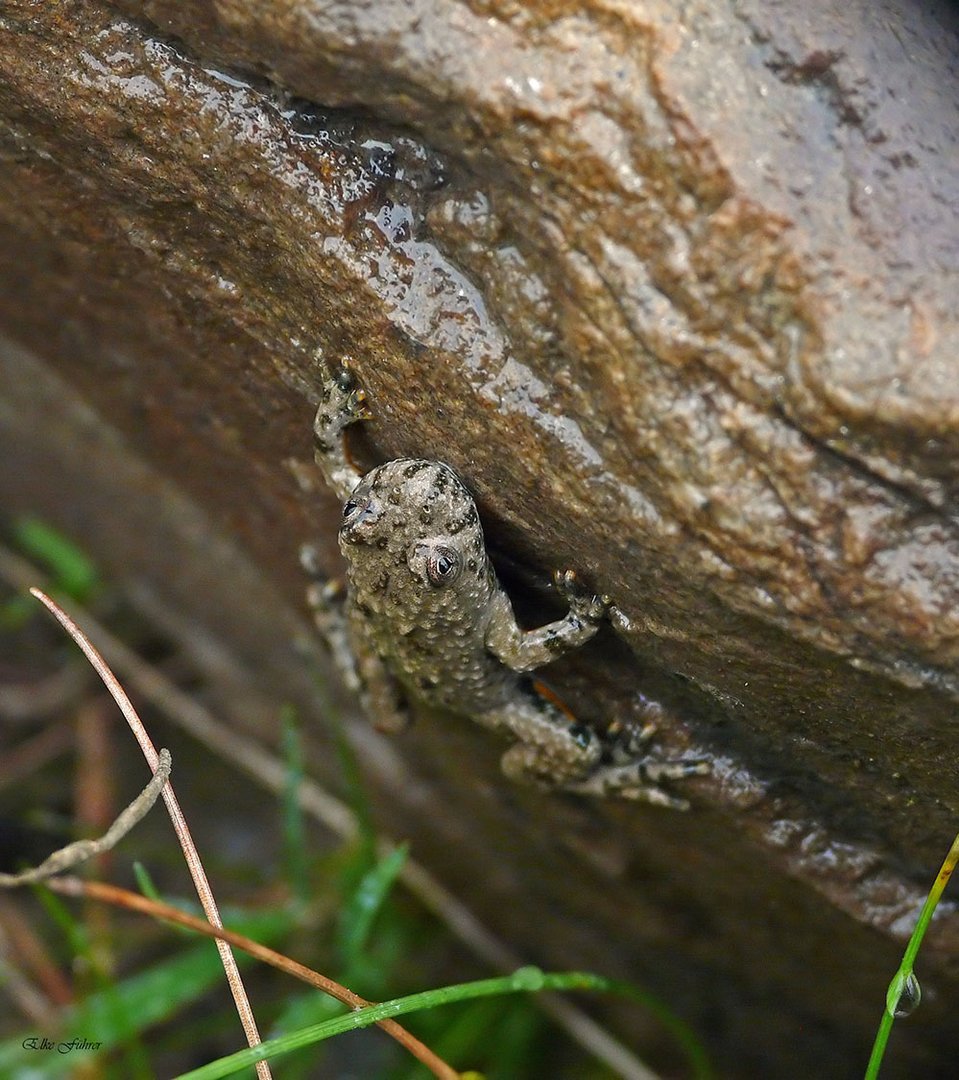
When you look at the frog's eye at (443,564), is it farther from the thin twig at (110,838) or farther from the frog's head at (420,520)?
the thin twig at (110,838)

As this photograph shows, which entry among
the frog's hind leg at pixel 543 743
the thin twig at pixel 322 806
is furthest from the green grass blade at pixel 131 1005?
the frog's hind leg at pixel 543 743

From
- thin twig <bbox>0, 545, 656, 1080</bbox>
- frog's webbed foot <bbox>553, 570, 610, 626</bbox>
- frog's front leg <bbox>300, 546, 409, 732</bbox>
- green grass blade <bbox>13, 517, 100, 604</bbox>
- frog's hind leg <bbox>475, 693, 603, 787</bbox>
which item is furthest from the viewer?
green grass blade <bbox>13, 517, 100, 604</bbox>

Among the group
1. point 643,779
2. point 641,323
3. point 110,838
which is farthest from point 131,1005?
point 641,323

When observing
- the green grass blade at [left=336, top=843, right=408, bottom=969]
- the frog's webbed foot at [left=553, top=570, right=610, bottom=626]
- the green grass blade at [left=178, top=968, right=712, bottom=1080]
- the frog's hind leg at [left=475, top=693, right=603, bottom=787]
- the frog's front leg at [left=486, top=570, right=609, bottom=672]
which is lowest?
the green grass blade at [left=336, top=843, right=408, bottom=969]

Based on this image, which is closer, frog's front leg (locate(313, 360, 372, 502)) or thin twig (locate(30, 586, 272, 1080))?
thin twig (locate(30, 586, 272, 1080))

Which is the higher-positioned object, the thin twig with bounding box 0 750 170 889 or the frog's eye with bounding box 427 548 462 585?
the frog's eye with bounding box 427 548 462 585

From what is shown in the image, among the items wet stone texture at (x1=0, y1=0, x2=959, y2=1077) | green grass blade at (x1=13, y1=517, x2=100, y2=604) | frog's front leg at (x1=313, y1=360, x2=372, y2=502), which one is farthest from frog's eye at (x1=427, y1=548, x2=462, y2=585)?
green grass blade at (x1=13, y1=517, x2=100, y2=604)

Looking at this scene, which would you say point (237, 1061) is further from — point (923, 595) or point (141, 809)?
point (923, 595)

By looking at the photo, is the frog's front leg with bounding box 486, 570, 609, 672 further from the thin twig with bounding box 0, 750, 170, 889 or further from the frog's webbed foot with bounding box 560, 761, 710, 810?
the thin twig with bounding box 0, 750, 170, 889

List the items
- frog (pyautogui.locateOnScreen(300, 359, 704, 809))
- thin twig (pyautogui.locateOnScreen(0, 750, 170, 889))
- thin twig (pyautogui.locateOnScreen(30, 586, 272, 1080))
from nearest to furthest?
thin twig (pyautogui.locateOnScreen(0, 750, 170, 889))
thin twig (pyautogui.locateOnScreen(30, 586, 272, 1080))
frog (pyautogui.locateOnScreen(300, 359, 704, 809))
